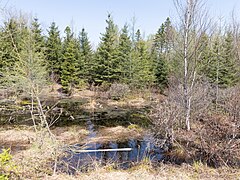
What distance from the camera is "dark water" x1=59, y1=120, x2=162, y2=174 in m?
7.29

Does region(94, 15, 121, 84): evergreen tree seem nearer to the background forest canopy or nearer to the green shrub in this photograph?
the background forest canopy

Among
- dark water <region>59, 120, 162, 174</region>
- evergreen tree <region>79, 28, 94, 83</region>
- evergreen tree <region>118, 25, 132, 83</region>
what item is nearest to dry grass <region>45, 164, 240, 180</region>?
dark water <region>59, 120, 162, 174</region>

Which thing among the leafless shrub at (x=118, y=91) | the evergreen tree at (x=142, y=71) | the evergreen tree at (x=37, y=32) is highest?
the evergreen tree at (x=37, y=32)

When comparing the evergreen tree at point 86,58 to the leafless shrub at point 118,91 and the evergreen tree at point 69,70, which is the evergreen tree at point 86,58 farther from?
the leafless shrub at point 118,91

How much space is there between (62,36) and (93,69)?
914 centimetres

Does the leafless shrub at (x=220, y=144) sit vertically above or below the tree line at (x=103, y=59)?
below

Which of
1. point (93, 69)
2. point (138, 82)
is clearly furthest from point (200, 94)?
point (93, 69)

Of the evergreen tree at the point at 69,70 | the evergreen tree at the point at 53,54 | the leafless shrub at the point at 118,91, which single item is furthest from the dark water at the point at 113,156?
the evergreen tree at the point at 53,54

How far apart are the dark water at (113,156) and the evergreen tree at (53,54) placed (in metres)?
20.2

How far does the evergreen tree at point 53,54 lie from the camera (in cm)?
2895

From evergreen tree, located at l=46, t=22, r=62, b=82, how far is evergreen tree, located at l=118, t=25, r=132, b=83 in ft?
29.7

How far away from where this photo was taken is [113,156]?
28.1ft

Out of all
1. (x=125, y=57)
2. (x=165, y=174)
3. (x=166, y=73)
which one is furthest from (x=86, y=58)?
(x=165, y=174)

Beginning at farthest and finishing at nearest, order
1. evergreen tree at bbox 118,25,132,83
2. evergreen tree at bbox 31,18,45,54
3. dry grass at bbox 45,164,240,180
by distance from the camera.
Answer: evergreen tree at bbox 31,18,45,54
evergreen tree at bbox 118,25,132,83
dry grass at bbox 45,164,240,180
